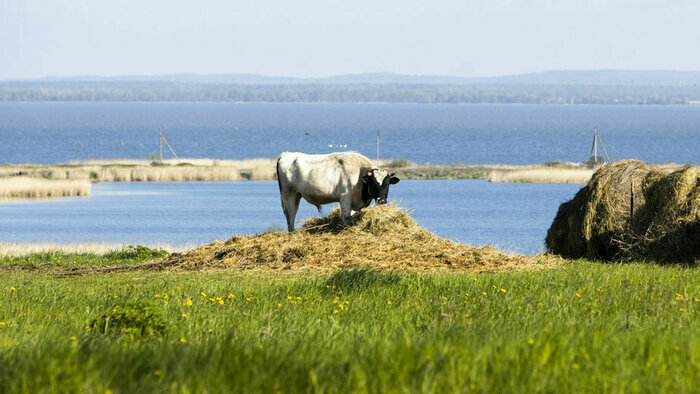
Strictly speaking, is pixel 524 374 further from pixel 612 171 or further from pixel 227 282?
pixel 612 171

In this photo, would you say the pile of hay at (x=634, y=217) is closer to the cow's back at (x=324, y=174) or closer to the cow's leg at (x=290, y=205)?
the cow's back at (x=324, y=174)

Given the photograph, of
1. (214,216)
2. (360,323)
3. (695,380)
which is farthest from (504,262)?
(214,216)

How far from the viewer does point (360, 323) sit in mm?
9891

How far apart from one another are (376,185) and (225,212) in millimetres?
43113

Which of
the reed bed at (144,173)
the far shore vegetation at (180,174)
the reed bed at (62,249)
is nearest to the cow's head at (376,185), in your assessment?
the reed bed at (62,249)

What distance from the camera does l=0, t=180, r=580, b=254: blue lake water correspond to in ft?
160

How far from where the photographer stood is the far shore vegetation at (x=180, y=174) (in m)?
76.3

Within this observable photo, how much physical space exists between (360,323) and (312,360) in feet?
10.2

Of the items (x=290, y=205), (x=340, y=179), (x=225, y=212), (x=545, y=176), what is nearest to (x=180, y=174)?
(x=225, y=212)

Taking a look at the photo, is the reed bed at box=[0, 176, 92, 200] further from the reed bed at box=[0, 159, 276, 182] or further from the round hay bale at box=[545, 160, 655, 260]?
the round hay bale at box=[545, 160, 655, 260]

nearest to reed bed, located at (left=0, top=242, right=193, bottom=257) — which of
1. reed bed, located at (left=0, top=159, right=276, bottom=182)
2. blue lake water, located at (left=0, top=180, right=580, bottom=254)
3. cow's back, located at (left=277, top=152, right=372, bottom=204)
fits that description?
cow's back, located at (left=277, top=152, right=372, bottom=204)

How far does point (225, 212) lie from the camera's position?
6303 cm

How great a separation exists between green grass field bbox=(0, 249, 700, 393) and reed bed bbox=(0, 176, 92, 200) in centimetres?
6242

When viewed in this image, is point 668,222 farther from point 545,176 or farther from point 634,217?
point 545,176
